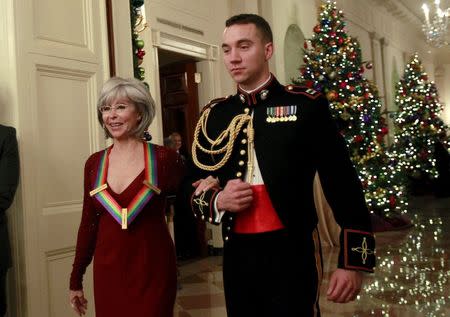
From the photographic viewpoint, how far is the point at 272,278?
5.71ft

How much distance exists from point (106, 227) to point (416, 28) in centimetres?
1642

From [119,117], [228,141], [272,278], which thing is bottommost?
[272,278]

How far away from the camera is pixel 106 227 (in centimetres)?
220

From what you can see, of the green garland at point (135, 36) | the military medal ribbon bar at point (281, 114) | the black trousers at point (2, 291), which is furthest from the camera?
the green garland at point (135, 36)

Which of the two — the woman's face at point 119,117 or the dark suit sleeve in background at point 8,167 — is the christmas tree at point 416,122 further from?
the woman's face at point 119,117

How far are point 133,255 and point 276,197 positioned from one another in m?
0.66

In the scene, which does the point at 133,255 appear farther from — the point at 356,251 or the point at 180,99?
the point at 180,99

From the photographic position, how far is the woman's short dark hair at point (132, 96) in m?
2.25

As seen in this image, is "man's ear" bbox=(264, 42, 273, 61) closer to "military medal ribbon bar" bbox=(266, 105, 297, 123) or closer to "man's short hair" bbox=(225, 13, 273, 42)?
"man's short hair" bbox=(225, 13, 273, 42)

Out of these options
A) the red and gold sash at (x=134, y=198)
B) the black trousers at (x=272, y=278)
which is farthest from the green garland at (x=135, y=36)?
the black trousers at (x=272, y=278)

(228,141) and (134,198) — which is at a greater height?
(228,141)

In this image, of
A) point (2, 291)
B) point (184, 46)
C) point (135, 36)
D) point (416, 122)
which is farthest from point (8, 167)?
point (416, 122)

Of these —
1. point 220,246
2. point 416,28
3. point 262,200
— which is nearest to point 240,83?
point 262,200

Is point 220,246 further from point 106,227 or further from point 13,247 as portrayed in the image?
point 106,227
